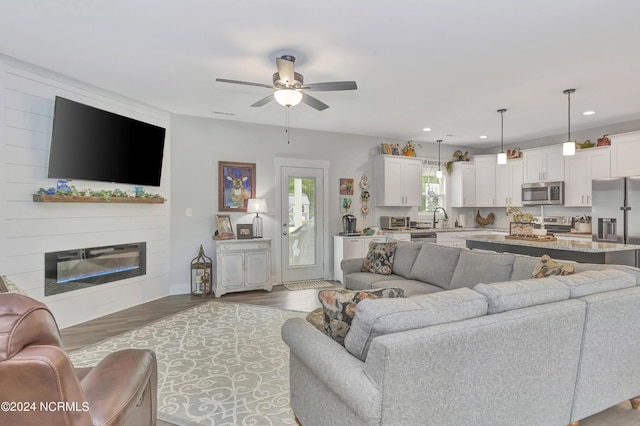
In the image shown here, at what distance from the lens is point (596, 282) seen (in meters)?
2.05

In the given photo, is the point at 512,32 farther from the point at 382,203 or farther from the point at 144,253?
the point at 144,253

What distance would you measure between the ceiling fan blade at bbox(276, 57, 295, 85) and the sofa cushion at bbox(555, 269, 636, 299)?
2503 millimetres

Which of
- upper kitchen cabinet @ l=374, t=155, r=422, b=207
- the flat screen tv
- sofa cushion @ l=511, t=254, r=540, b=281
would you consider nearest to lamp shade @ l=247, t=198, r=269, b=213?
the flat screen tv

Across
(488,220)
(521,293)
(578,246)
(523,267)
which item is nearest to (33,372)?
(521,293)

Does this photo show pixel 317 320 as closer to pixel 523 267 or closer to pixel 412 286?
pixel 412 286

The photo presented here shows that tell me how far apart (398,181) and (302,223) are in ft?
6.75

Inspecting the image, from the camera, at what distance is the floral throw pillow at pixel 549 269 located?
2.38 m

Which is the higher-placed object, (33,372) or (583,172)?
(583,172)

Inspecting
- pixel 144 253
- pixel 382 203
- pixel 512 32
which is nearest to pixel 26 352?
pixel 512 32

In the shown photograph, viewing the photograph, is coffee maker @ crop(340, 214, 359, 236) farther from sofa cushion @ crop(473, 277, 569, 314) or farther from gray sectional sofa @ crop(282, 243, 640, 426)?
sofa cushion @ crop(473, 277, 569, 314)

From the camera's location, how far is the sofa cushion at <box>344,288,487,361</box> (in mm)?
1457

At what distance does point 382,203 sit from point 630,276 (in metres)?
Answer: 4.46

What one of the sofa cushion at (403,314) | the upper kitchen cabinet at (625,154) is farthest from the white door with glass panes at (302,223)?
the upper kitchen cabinet at (625,154)

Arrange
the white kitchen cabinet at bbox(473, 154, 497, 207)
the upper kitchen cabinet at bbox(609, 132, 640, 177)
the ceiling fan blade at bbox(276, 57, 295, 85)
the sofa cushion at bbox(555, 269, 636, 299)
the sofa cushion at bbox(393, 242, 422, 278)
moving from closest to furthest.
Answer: the sofa cushion at bbox(555, 269, 636, 299) < the ceiling fan blade at bbox(276, 57, 295, 85) < the sofa cushion at bbox(393, 242, 422, 278) < the upper kitchen cabinet at bbox(609, 132, 640, 177) < the white kitchen cabinet at bbox(473, 154, 497, 207)
